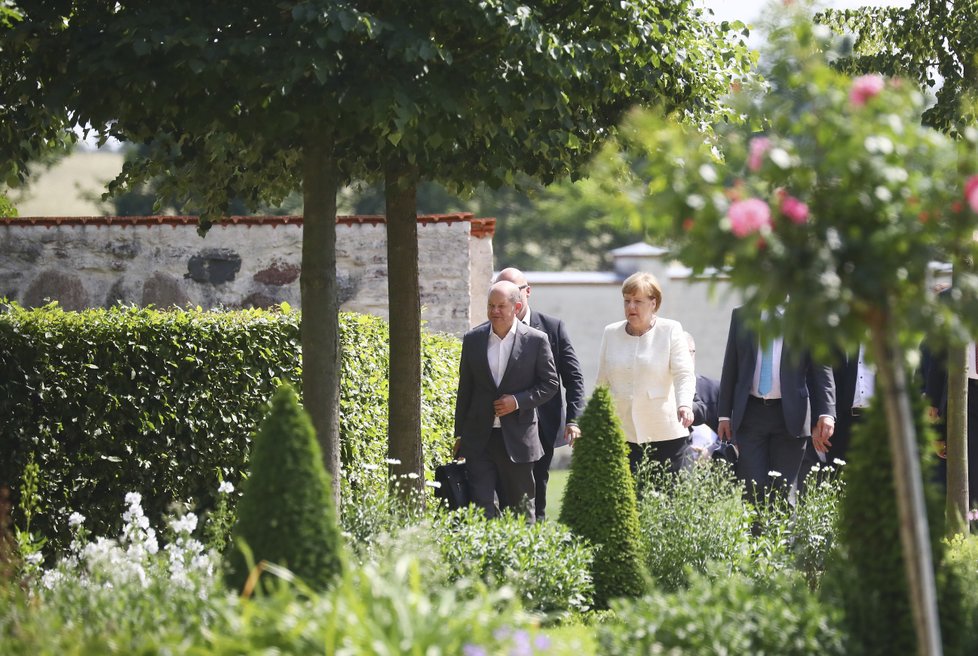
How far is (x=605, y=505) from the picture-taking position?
6.78 meters

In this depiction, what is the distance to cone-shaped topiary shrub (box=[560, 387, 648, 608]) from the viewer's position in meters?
6.75

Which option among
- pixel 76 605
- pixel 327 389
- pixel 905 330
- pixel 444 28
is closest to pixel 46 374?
pixel 327 389

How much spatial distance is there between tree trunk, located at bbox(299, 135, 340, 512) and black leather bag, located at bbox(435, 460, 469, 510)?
2.07m

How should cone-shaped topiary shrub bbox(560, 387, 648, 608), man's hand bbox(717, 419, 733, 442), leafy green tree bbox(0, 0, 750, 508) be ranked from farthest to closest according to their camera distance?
1. man's hand bbox(717, 419, 733, 442)
2. cone-shaped topiary shrub bbox(560, 387, 648, 608)
3. leafy green tree bbox(0, 0, 750, 508)

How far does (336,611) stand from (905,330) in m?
1.96

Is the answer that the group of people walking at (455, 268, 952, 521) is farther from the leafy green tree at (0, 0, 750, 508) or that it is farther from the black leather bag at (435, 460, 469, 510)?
the leafy green tree at (0, 0, 750, 508)

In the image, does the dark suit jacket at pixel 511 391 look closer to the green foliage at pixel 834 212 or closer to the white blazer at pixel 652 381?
the white blazer at pixel 652 381

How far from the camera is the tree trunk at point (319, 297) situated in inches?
243

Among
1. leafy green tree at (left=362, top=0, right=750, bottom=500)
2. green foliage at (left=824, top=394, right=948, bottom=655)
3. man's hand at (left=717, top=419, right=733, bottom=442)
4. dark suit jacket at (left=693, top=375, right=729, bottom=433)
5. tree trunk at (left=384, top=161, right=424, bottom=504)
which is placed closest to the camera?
green foliage at (left=824, top=394, right=948, bottom=655)

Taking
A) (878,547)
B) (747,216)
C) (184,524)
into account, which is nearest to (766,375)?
(878,547)

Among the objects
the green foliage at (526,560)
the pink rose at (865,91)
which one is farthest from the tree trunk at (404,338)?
the pink rose at (865,91)

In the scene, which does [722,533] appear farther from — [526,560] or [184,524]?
[184,524]

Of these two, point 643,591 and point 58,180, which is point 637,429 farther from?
point 58,180

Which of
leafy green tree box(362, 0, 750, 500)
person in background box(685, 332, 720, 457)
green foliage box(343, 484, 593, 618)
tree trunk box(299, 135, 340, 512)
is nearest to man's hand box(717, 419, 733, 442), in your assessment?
person in background box(685, 332, 720, 457)
